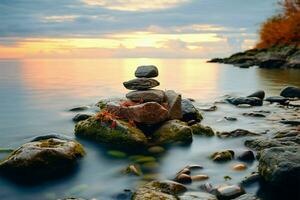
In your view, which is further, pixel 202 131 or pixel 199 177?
pixel 202 131

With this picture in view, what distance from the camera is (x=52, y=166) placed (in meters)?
12.4

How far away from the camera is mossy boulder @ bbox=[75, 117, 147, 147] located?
15.4 metres

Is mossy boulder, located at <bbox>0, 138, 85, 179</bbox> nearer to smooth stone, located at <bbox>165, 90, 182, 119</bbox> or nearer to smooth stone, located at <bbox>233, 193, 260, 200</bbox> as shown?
smooth stone, located at <bbox>233, 193, 260, 200</bbox>

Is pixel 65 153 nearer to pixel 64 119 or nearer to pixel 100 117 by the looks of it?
pixel 100 117

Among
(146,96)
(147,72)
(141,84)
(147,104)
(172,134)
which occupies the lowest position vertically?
(172,134)

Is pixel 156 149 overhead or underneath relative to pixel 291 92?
underneath

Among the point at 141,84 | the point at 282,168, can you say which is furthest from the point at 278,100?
the point at 282,168

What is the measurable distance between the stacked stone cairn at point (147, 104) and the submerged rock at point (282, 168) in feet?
22.3

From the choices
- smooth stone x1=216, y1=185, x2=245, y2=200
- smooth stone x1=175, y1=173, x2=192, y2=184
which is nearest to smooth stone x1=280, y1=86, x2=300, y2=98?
smooth stone x1=175, y1=173, x2=192, y2=184

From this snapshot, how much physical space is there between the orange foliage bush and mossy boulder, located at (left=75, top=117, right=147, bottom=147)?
3259 inches

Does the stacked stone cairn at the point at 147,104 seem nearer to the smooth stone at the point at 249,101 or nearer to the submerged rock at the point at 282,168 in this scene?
the submerged rock at the point at 282,168

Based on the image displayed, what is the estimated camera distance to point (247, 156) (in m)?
13.3

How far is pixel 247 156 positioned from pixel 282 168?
2.94m

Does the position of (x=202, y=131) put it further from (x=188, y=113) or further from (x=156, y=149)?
(x=156, y=149)
